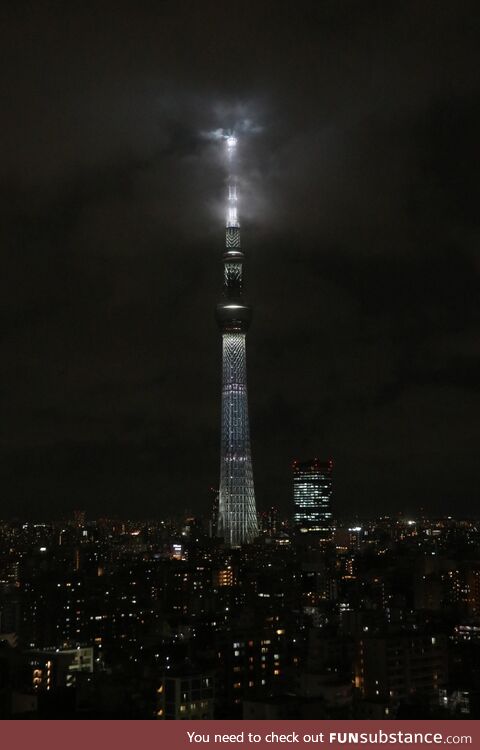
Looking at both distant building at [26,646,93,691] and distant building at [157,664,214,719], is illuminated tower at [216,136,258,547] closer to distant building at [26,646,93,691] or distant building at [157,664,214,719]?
distant building at [26,646,93,691]

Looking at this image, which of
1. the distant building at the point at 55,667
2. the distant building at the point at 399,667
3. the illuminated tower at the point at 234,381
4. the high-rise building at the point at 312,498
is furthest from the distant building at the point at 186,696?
the high-rise building at the point at 312,498

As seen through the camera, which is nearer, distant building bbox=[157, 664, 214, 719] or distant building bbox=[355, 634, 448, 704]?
distant building bbox=[157, 664, 214, 719]

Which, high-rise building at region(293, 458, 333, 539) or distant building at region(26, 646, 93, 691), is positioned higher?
high-rise building at region(293, 458, 333, 539)

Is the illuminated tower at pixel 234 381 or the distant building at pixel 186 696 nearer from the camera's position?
the distant building at pixel 186 696

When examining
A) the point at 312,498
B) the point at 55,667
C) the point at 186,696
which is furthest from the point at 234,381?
the point at 312,498

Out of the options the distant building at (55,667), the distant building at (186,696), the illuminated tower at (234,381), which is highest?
the illuminated tower at (234,381)

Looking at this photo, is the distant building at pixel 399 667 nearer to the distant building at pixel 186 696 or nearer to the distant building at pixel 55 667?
the distant building at pixel 186 696

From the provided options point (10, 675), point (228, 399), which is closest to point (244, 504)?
point (228, 399)

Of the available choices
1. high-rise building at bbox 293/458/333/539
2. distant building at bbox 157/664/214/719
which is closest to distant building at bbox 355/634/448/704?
A: distant building at bbox 157/664/214/719

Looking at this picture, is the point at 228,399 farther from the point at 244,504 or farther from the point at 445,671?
the point at 445,671
